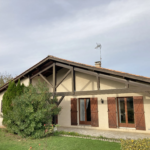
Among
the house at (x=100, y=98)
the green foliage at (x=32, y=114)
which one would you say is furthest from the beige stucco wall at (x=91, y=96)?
the green foliage at (x=32, y=114)

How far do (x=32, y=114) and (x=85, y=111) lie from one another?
4256 mm

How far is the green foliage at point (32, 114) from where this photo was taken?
6.99 meters

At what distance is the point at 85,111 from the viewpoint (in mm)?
10242

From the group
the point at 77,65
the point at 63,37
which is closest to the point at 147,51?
the point at 63,37

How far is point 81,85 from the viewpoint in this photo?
1045 cm

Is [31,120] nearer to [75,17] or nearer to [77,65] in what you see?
[77,65]

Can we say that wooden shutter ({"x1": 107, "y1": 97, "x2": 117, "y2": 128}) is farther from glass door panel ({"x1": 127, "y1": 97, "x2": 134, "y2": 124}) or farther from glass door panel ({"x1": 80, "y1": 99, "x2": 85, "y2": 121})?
glass door panel ({"x1": 80, "y1": 99, "x2": 85, "y2": 121})

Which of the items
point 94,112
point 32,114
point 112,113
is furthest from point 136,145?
point 94,112

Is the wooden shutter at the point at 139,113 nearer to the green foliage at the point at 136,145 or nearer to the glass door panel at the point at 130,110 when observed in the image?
the glass door panel at the point at 130,110

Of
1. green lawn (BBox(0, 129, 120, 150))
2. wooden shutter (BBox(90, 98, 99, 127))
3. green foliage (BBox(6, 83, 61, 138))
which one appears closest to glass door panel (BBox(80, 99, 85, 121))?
wooden shutter (BBox(90, 98, 99, 127))

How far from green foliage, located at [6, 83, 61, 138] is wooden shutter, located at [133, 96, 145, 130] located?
451 centimetres

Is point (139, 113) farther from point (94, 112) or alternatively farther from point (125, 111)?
point (94, 112)

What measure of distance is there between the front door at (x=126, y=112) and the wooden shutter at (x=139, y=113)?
0.38 m

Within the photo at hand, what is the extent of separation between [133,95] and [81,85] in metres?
3.46
